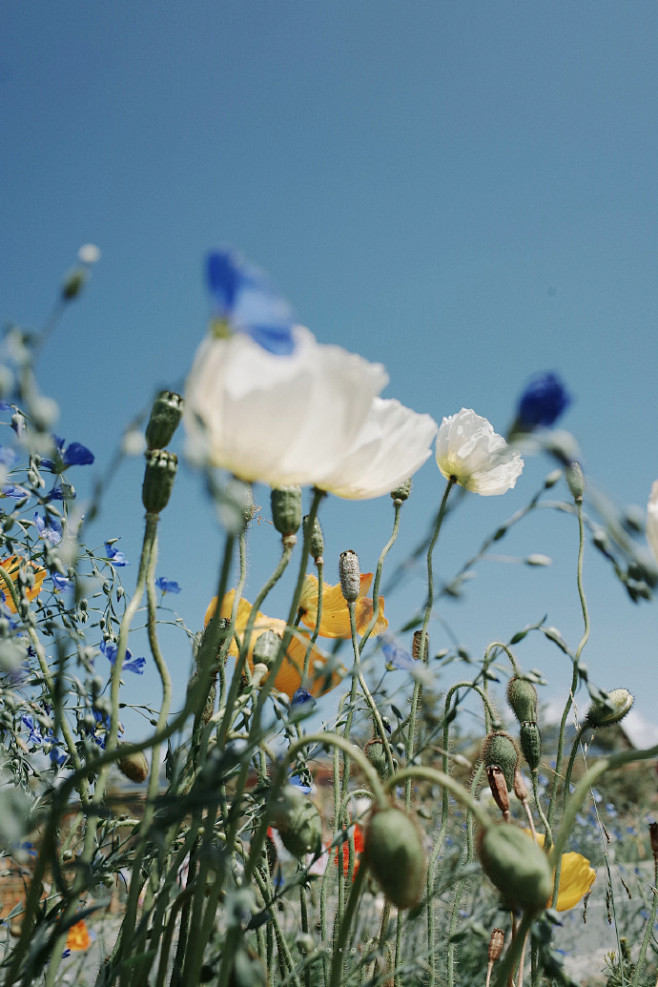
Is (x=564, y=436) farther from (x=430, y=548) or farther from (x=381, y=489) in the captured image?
(x=430, y=548)

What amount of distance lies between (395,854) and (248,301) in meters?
0.32

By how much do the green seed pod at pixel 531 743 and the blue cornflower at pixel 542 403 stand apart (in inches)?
18.4

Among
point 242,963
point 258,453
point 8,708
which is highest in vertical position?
point 258,453

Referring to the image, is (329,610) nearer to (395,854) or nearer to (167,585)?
(167,585)

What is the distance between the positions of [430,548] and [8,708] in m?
0.46

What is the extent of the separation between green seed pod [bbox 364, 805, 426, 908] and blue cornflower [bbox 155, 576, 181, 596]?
59cm

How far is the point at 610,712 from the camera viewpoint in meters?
0.81

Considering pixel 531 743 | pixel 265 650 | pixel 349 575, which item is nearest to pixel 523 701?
pixel 531 743

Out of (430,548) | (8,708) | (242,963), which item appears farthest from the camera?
(430,548)

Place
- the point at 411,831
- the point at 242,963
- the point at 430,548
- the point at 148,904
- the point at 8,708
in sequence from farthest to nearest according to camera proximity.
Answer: the point at 430,548 → the point at 8,708 → the point at 148,904 → the point at 411,831 → the point at 242,963

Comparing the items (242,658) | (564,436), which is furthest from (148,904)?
(564,436)

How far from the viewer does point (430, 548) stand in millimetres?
837

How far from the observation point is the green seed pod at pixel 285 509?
570 millimetres

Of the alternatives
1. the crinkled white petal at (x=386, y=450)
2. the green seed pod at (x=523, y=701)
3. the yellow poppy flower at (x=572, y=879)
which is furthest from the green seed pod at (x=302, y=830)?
the yellow poppy flower at (x=572, y=879)
